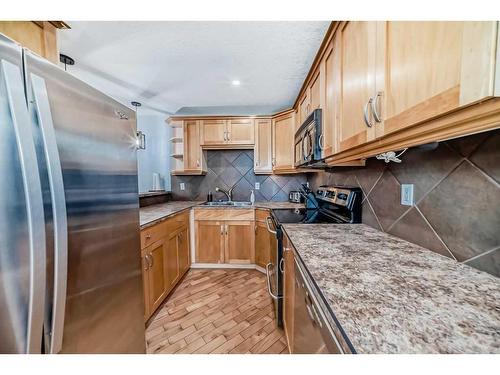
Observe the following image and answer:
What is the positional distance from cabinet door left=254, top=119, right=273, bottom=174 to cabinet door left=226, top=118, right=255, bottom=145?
0.09 m

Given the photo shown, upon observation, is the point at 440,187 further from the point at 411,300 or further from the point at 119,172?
the point at 119,172

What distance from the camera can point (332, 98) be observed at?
1.26 metres

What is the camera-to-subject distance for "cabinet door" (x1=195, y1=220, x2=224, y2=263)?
9.11ft

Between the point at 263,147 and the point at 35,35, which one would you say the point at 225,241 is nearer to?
the point at 263,147

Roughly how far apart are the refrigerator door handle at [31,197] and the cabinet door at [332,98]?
133 centimetres

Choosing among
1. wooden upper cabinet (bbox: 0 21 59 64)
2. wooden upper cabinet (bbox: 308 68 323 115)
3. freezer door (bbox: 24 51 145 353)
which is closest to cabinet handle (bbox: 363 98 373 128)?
wooden upper cabinet (bbox: 308 68 323 115)

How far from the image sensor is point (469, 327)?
0.45 m

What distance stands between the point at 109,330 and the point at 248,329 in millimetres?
1078

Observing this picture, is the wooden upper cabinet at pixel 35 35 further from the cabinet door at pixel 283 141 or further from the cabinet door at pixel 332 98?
the cabinet door at pixel 283 141

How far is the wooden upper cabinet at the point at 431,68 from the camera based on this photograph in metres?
0.44

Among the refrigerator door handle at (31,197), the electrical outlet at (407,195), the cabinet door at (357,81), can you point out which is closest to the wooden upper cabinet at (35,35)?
the refrigerator door handle at (31,197)

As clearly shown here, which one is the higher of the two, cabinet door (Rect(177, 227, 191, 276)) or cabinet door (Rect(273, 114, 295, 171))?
cabinet door (Rect(273, 114, 295, 171))

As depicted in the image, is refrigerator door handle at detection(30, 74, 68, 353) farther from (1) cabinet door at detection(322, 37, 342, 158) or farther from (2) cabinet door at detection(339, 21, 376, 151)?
(1) cabinet door at detection(322, 37, 342, 158)

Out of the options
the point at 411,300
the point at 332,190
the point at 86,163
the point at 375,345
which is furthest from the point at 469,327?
the point at 332,190
